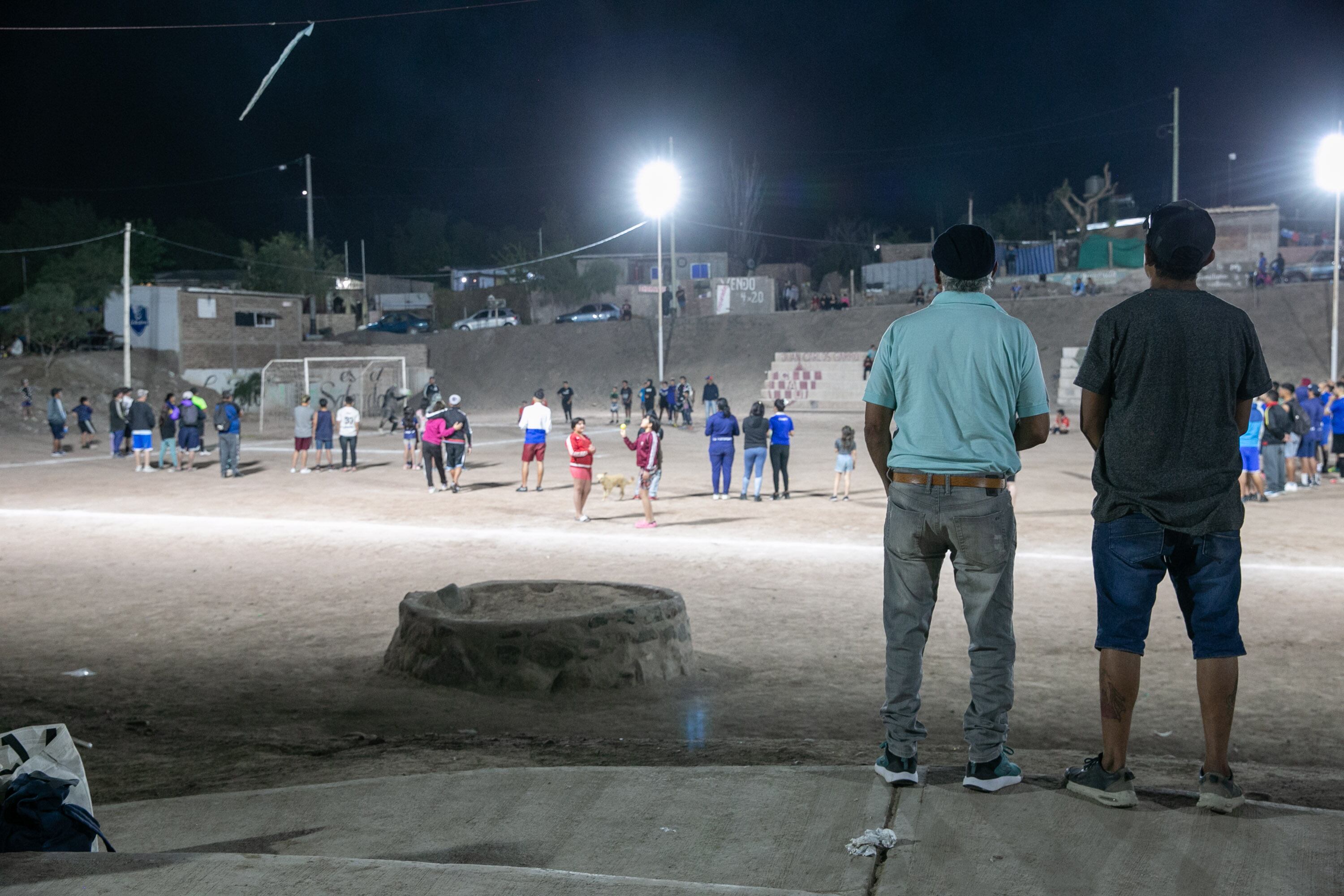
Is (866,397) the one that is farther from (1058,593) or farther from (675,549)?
(675,549)

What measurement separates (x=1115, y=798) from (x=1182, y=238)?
180 centimetres

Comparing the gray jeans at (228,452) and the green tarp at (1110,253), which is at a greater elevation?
the green tarp at (1110,253)

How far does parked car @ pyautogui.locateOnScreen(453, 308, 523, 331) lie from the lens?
56.9 metres

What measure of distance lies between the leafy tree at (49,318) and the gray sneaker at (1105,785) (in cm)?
4764

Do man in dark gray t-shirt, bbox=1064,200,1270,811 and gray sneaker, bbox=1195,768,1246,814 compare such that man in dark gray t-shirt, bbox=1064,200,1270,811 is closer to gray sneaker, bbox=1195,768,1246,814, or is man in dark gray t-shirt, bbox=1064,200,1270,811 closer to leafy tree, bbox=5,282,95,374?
gray sneaker, bbox=1195,768,1246,814

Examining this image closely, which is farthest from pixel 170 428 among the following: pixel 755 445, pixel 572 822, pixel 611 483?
pixel 572 822

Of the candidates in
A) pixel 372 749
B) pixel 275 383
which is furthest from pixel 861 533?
pixel 275 383

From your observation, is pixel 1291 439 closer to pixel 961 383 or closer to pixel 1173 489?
pixel 1173 489

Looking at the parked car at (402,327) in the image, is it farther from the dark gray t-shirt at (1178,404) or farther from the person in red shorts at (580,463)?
the dark gray t-shirt at (1178,404)

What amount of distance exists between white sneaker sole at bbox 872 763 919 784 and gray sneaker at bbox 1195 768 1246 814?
868mm

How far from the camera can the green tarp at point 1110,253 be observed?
50938mm

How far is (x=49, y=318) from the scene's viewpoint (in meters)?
44.3

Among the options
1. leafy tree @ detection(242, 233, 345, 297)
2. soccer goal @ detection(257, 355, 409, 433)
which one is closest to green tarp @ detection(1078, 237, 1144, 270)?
soccer goal @ detection(257, 355, 409, 433)

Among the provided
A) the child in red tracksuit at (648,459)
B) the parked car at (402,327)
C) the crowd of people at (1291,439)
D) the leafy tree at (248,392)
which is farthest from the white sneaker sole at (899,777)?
the parked car at (402,327)
